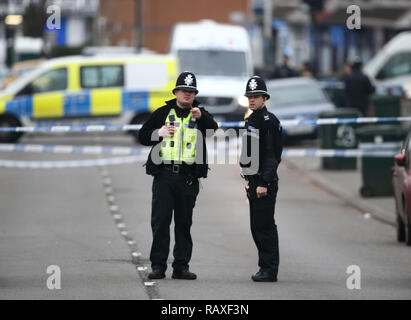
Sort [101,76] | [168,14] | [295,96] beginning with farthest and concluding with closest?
[168,14], [101,76], [295,96]

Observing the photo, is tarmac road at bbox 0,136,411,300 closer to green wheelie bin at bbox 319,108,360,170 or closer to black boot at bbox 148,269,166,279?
black boot at bbox 148,269,166,279

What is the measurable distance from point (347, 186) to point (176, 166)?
33.2 feet

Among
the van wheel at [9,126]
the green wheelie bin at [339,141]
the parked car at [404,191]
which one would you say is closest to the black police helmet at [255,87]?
the parked car at [404,191]

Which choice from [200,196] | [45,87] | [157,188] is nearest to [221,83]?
[45,87]

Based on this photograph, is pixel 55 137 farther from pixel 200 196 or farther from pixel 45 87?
pixel 200 196

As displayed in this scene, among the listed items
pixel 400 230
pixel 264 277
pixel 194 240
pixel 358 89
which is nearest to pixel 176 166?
pixel 264 277

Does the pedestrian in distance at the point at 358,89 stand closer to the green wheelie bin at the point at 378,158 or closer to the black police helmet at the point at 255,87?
the green wheelie bin at the point at 378,158

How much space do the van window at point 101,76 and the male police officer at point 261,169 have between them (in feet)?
56.3

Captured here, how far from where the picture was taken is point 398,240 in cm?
1417

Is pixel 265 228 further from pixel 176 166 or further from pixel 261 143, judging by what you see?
pixel 176 166

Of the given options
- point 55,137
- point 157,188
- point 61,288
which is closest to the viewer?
point 61,288

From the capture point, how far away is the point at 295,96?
2692 cm
